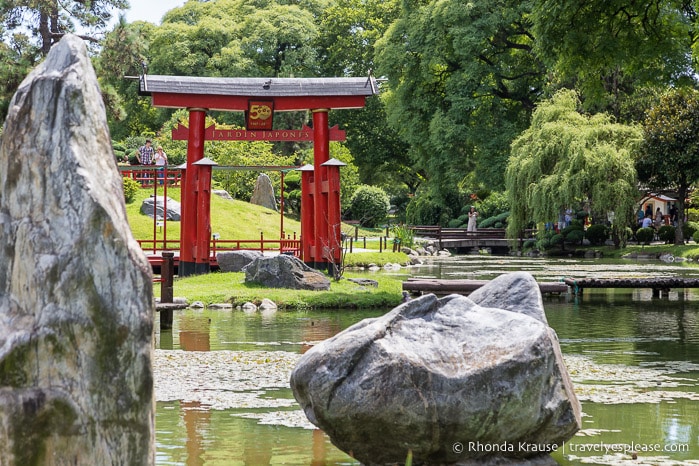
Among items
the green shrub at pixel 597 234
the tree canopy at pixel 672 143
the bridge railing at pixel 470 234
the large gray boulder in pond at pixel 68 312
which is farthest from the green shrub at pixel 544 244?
the large gray boulder in pond at pixel 68 312

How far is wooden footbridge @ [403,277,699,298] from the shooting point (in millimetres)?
19328

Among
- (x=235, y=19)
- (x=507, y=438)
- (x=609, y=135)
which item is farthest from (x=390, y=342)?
(x=235, y=19)

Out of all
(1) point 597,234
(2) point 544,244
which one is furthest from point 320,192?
(1) point 597,234

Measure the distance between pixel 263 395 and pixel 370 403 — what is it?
3.52 m

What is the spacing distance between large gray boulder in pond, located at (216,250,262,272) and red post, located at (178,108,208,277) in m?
0.87

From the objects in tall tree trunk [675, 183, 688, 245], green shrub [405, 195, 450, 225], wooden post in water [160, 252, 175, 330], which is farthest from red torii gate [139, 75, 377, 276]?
green shrub [405, 195, 450, 225]

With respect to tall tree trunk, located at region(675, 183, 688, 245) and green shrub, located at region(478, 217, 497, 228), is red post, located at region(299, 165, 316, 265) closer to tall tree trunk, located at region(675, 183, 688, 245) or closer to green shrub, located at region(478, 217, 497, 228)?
tall tree trunk, located at region(675, 183, 688, 245)

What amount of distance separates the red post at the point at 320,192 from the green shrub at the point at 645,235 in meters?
23.1

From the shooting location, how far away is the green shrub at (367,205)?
161 ft

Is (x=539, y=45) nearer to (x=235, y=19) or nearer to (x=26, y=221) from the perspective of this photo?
(x=26, y=221)

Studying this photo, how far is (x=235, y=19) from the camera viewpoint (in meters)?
61.7

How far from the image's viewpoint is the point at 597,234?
40906 millimetres

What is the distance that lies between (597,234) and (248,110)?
21983 mm

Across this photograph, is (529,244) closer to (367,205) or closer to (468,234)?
(468,234)
